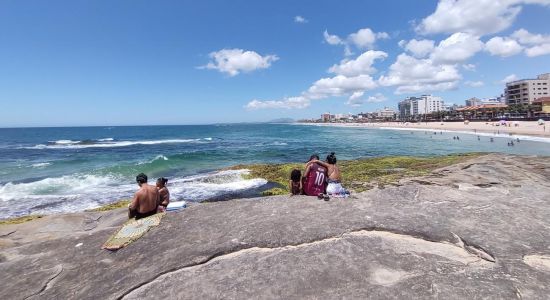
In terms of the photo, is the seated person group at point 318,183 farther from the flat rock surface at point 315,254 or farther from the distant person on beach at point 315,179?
the flat rock surface at point 315,254

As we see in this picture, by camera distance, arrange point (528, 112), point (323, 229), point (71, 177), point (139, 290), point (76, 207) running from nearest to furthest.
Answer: point (139, 290), point (323, 229), point (76, 207), point (71, 177), point (528, 112)

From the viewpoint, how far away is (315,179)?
9.14 m

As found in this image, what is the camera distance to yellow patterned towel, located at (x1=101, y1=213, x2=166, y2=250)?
6668 millimetres

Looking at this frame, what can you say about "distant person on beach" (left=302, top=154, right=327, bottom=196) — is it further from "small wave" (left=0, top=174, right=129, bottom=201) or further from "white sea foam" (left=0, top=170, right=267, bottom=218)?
"small wave" (left=0, top=174, right=129, bottom=201)

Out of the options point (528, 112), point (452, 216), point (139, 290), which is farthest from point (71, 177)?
point (528, 112)

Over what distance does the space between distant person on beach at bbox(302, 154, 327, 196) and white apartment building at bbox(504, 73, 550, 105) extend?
506 feet

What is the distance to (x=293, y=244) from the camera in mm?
6059

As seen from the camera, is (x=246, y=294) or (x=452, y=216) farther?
(x=452, y=216)

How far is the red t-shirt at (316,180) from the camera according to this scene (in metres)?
9.08

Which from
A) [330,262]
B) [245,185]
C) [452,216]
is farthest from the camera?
[245,185]

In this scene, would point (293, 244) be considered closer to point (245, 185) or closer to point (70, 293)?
point (70, 293)

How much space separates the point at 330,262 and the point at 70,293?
414cm

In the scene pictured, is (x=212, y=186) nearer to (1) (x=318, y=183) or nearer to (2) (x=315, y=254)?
(1) (x=318, y=183)

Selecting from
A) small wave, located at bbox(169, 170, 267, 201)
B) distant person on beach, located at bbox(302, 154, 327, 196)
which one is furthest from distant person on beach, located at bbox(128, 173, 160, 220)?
small wave, located at bbox(169, 170, 267, 201)
